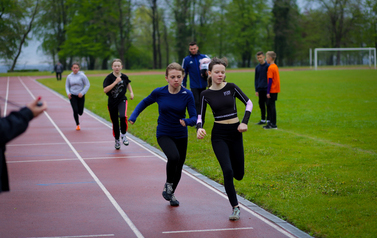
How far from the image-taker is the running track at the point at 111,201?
5297mm

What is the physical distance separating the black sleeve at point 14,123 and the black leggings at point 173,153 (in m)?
2.99

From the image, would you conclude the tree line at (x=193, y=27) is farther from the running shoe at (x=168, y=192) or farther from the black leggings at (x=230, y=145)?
the black leggings at (x=230, y=145)

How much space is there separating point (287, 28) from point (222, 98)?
80998mm

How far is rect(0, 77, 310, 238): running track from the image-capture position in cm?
530

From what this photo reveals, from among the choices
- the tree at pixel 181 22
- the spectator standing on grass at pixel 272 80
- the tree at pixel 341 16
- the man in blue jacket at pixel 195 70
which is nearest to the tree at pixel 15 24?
the tree at pixel 181 22

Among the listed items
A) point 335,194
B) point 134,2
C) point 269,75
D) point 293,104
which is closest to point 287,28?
point 134,2

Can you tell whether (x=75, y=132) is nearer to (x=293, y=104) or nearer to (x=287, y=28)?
(x=293, y=104)

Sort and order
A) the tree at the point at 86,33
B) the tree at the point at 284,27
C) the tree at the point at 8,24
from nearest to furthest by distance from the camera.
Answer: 1. the tree at the point at 8,24
2. the tree at the point at 86,33
3. the tree at the point at 284,27

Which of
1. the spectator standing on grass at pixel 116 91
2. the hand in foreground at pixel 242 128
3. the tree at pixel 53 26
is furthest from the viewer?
the tree at pixel 53 26

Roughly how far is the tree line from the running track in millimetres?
65418

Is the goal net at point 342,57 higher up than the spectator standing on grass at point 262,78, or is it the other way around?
the goal net at point 342,57

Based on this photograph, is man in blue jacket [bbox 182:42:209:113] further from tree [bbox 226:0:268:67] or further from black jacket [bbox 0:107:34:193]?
tree [bbox 226:0:268:67]

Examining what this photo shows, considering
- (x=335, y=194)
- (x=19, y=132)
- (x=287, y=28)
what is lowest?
(x=335, y=194)

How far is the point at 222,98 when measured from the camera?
18.8 ft
